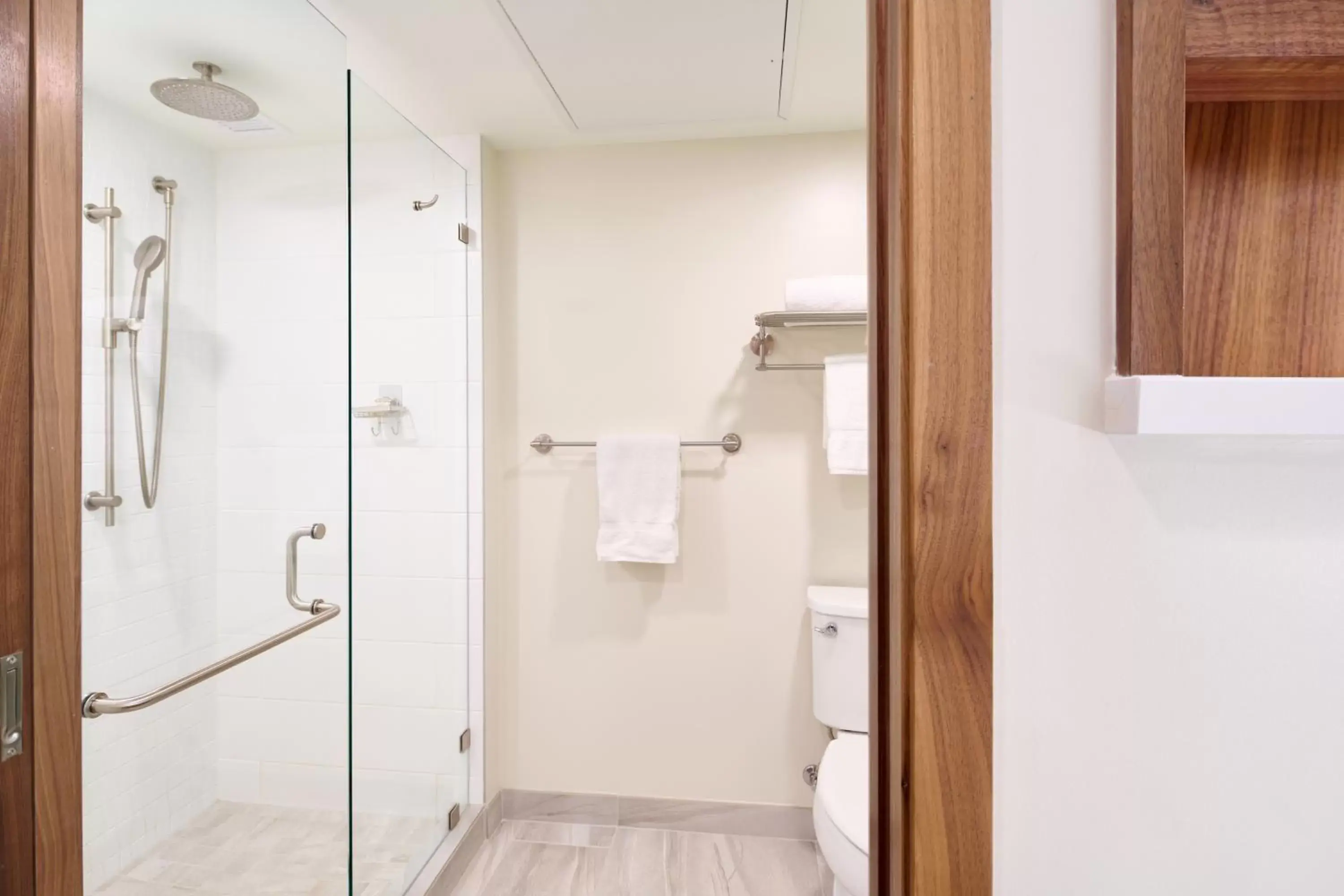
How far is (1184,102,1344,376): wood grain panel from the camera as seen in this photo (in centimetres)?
47

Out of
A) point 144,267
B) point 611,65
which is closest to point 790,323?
point 611,65

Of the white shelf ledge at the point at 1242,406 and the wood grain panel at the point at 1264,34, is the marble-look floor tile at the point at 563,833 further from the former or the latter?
the wood grain panel at the point at 1264,34

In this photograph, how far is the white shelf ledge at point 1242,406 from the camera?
398 millimetres

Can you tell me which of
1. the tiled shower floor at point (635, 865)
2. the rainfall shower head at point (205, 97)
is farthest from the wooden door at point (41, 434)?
the tiled shower floor at point (635, 865)

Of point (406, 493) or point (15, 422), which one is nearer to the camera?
point (15, 422)

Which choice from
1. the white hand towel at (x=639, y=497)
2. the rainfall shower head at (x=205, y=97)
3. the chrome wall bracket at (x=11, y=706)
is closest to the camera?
the chrome wall bracket at (x=11, y=706)

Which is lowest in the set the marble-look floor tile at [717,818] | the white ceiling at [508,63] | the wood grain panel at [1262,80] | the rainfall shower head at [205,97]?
the marble-look floor tile at [717,818]

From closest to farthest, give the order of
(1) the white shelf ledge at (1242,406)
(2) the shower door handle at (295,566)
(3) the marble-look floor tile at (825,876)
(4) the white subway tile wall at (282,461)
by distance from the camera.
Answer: (1) the white shelf ledge at (1242,406)
(4) the white subway tile wall at (282,461)
(2) the shower door handle at (295,566)
(3) the marble-look floor tile at (825,876)

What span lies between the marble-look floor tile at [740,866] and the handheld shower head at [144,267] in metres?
1.84

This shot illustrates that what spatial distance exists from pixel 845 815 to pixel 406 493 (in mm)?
1327

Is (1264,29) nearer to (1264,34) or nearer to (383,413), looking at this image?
(1264,34)

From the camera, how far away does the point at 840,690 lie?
1858mm

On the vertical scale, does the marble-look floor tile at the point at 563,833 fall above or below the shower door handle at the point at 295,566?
below

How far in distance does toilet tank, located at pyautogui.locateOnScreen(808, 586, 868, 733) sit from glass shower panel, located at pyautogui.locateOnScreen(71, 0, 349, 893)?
1.25 meters
